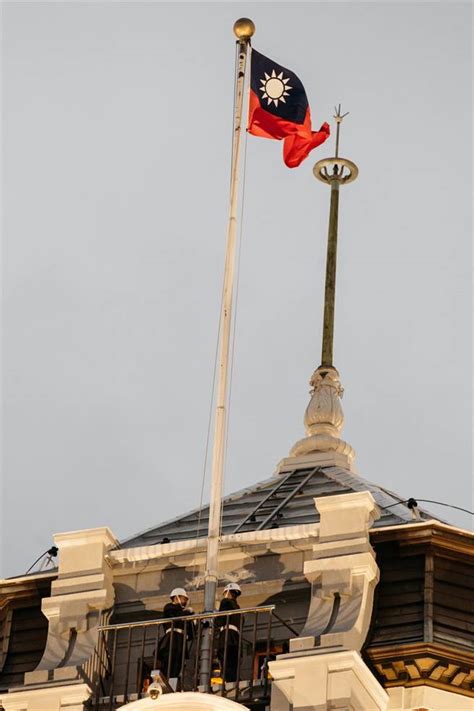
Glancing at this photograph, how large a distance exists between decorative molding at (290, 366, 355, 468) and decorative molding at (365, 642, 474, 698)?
1004cm

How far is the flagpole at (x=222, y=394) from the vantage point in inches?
1419

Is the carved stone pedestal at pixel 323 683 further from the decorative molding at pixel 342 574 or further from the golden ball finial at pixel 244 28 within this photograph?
the golden ball finial at pixel 244 28

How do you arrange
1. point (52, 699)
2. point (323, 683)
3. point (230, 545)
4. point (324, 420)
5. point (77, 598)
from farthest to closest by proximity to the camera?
point (324, 420), point (230, 545), point (77, 598), point (52, 699), point (323, 683)

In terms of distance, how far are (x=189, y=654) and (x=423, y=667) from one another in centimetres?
362

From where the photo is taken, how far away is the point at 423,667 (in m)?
35.3

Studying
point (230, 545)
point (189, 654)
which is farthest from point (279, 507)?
point (189, 654)

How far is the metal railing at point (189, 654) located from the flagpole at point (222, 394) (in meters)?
0.29

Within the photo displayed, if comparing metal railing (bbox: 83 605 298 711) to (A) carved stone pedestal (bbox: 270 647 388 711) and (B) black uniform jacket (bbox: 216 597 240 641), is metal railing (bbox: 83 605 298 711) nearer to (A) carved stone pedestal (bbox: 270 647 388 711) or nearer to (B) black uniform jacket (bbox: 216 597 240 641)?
(B) black uniform jacket (bbox: 216 597 240 641)

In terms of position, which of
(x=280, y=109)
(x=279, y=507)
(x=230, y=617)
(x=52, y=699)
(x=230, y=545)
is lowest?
(x=52, y=699)

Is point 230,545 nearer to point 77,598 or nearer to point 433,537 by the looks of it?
point 77,598

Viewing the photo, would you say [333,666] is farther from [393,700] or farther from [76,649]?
[76,649]

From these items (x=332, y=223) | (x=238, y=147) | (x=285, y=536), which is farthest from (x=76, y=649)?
(x=332, y=223)

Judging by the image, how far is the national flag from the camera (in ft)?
136

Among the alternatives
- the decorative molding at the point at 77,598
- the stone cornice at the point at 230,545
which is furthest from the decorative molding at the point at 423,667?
the decorative molding at the point at 77,598
